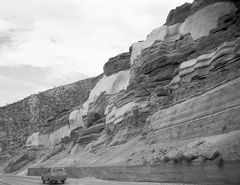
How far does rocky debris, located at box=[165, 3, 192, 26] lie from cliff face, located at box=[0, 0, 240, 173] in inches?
4.4

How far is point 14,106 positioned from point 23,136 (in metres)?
16.2

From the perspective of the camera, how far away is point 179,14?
141 feet

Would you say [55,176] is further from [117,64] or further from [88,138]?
[117,64]

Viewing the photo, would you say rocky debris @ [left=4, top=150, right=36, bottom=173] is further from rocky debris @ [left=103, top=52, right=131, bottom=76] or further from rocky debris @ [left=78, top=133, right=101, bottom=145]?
rocky debris @ [left=103, top=52, right=131, bottom=76]

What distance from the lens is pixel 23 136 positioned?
9538 cm

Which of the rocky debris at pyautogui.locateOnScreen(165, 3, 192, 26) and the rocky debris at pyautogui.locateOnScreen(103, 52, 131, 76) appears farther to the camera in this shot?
the rocky debris at pyautogui.locateOnScreen(103, 52, 131, 76)

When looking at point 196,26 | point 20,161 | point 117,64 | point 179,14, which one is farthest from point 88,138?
point 20,161

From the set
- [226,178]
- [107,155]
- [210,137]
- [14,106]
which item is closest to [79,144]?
[107,155]

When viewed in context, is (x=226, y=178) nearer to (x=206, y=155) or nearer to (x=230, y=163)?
(x=230, y=163)

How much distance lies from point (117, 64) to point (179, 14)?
50.7 feet

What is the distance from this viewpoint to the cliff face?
22048 millimetres

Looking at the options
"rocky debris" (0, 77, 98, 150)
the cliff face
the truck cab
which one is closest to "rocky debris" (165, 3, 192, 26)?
the cliff face

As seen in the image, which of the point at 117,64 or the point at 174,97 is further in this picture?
the point at 117,64

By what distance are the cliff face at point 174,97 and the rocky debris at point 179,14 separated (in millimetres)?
111
